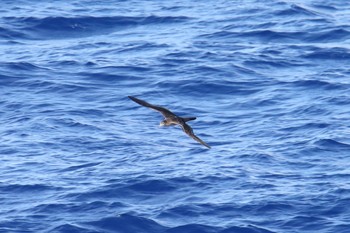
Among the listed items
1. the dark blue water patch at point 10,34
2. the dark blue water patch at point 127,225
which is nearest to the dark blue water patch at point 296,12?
the dark blue water patch at point 10,34

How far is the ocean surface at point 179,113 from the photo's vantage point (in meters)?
32.0

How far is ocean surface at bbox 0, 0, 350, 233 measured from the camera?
105ft

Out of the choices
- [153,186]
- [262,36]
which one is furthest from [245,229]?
[262,36]

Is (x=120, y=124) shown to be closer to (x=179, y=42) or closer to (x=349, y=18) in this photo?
A: (x=179, y=42)

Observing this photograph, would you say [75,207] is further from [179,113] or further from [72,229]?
[179,113]

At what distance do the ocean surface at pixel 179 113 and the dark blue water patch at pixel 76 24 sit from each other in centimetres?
8

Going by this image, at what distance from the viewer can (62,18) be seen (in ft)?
160

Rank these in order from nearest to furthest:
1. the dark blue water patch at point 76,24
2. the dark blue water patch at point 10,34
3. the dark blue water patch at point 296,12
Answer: the dark blue water patch at point 10,34
the dark blue water patch at point 76,24
the dark blue water patch at point 296,12

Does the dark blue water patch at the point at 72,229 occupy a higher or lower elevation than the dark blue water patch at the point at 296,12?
lower

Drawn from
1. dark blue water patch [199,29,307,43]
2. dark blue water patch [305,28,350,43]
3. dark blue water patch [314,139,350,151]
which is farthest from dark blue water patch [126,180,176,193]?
dark blue water patch [305,28,350,43]

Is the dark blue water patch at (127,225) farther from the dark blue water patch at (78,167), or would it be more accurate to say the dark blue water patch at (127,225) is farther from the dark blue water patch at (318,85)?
the dark blue water patch at (318,85)

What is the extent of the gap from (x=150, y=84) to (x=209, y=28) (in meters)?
7.07

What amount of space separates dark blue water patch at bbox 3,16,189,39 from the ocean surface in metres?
0.08

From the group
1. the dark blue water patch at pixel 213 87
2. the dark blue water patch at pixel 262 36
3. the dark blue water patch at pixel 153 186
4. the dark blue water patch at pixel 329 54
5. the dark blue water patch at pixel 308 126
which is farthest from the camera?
the dark blue water patch at pixel 262 36
